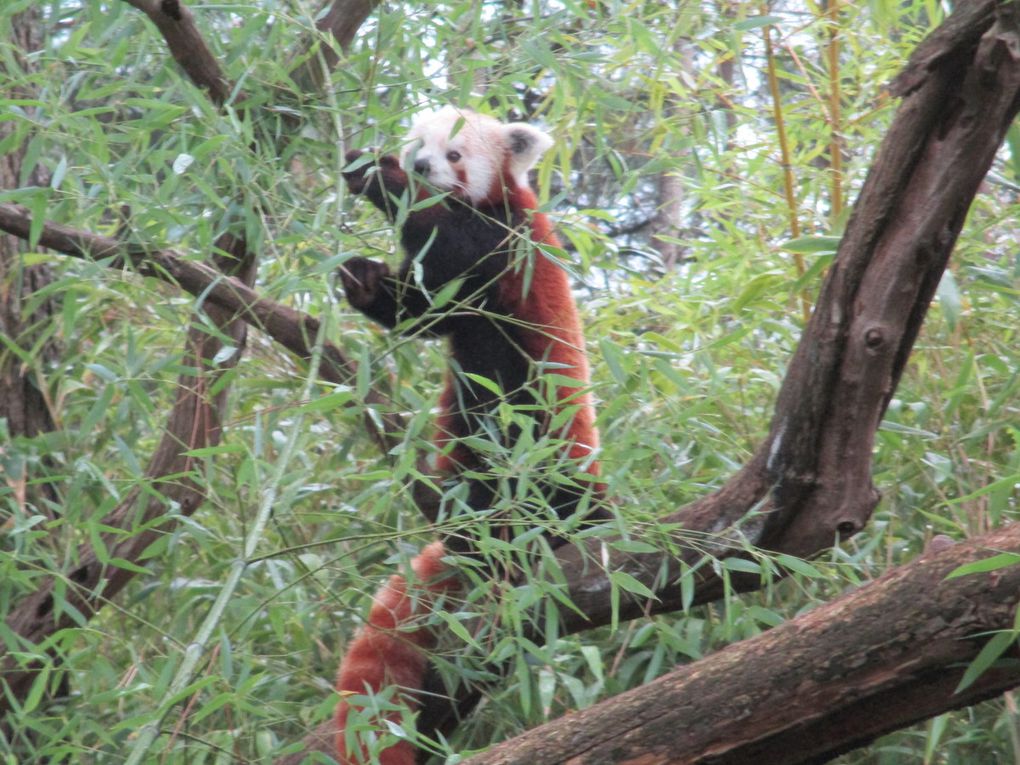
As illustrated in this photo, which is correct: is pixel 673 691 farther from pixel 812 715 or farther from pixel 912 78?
pixel 912 78

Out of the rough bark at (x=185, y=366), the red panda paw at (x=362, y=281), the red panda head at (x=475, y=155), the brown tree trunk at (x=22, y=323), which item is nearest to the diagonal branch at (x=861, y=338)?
the rough bark at (x=185, y=366)

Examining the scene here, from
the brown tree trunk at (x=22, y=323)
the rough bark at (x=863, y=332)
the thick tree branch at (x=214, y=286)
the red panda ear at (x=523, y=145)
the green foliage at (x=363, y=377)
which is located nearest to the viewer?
the rough bark at (x=863, y=332)

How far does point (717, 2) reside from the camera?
8.38 feet

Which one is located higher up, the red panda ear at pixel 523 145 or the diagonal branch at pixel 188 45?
the diagonal branch at pixel 188 45

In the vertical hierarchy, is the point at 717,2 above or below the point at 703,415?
above

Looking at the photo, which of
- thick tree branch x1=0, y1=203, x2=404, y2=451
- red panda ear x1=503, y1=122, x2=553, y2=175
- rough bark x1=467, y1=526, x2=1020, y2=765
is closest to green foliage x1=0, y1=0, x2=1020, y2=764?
thick tree branch x1=0, y1=203, x2=404, y2=451

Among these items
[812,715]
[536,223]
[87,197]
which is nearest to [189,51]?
[87,197]

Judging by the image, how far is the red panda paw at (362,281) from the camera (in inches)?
98.9

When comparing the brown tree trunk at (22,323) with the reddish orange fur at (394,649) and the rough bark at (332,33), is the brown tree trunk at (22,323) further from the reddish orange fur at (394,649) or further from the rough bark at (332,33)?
the reddish orange fur at (394,649)

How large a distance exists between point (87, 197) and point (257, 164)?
1.02 ft

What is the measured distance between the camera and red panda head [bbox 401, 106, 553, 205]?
3160 millimetres

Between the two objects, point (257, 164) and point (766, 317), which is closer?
point (257, 164)

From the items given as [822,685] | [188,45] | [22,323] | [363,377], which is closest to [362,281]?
[188,45]

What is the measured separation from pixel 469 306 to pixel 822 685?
1.14m
